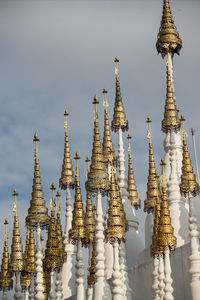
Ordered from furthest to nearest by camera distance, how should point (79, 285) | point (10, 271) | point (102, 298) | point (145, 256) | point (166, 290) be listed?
point (10, 271)
point (145, 256)
point (79, 285)
point (102, 298)
point (166, 290)

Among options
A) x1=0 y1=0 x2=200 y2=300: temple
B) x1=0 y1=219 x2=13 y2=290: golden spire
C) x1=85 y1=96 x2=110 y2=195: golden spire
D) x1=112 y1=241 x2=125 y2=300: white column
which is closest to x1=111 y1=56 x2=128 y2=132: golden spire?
x1=0 y1=0 x2=200 y2=300: temple

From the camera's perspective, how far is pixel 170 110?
34.5m

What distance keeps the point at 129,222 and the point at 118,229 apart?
28.0 feet

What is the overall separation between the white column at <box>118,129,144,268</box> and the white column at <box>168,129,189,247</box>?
141 inches

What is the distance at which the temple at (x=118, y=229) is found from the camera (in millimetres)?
27188

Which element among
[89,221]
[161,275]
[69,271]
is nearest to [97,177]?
[89,221]

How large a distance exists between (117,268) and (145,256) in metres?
6.25

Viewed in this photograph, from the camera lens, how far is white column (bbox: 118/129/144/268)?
34.4m

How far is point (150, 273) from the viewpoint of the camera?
30.5 metres

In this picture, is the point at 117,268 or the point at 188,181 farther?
the point at 188,181

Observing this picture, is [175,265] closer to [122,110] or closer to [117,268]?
[117,268]

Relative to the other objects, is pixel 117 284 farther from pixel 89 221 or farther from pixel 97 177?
pixel 89 221

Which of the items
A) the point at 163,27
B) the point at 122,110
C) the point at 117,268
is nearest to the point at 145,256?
the point at 117,268

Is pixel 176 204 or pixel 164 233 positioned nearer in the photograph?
pixel 164 233
